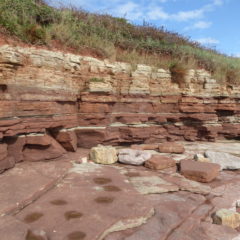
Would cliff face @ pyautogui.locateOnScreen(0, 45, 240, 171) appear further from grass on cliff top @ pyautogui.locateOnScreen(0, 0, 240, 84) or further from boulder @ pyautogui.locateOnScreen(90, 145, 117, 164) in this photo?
boulder @ pyautogui.locateOnScreen(90, 145, 117, 164)

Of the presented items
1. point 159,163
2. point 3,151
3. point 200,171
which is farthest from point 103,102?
point 200,171

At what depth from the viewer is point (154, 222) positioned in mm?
3174

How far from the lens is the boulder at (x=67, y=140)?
5.81 meters

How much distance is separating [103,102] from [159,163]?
1.97m

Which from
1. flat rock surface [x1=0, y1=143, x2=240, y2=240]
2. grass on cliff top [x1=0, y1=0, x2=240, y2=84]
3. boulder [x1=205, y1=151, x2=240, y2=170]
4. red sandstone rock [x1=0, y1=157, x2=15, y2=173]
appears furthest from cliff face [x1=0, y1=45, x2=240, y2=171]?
boulder [x1=205, y1=151, x2=240, y2=170]

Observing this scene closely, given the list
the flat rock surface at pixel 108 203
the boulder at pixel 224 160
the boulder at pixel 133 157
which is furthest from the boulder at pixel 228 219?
the boulder at pixel 224 160

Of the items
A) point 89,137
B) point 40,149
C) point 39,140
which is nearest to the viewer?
point 39,140

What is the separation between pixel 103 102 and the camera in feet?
21.0

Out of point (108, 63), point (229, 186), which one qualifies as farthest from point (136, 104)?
point (229, 186)

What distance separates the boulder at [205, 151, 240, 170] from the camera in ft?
18.5

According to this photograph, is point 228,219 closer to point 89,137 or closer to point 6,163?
point 6,163

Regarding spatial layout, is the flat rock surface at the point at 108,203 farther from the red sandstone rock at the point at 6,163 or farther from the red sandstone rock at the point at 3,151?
the red sandstone rock at the point at 3,151

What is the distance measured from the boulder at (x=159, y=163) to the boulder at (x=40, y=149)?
177 cm

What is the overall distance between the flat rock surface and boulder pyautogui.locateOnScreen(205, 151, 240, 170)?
0.44m
